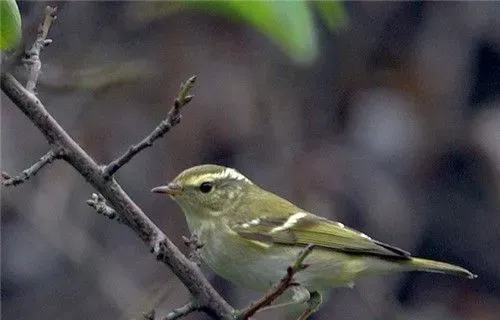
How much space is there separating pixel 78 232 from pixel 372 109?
2.56 meters

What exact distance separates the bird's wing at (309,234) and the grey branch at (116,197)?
54.7 inches

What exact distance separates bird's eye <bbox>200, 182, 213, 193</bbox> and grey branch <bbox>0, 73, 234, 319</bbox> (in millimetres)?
1486

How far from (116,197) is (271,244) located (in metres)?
1.74

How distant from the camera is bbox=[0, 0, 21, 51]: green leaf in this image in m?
2.11

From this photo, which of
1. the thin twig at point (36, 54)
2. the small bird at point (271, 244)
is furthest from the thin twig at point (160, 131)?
the small bird at point (271, 244)

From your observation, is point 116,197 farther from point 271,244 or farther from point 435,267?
point 435,267

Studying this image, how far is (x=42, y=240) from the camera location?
7266mm

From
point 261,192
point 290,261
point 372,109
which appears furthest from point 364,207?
point 290,261

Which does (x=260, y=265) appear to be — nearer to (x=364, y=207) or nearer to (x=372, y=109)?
(x=364, y=207)

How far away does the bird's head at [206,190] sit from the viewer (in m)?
4.47

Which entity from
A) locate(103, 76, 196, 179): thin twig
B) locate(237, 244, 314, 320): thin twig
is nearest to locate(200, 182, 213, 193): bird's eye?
locate(237, 244, 314, 320): thin twig

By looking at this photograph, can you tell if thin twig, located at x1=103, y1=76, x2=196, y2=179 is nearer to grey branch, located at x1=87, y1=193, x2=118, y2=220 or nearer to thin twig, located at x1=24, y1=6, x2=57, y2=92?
grey branch, located at x1=87, y1=193, x2=118, y2=220

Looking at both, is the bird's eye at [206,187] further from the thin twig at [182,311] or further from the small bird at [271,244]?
the thin twig at [182,311]

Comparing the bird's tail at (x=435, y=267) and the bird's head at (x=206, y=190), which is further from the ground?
the bird's head at (x=206, y=190)
